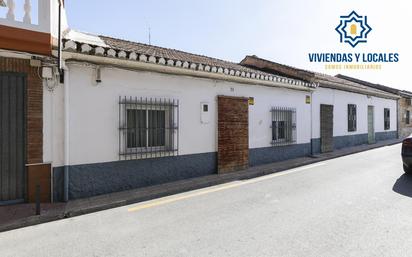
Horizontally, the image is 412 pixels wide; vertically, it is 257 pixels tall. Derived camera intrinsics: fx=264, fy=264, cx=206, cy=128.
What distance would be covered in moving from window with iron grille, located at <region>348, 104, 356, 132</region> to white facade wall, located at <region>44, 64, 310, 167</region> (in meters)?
8.88

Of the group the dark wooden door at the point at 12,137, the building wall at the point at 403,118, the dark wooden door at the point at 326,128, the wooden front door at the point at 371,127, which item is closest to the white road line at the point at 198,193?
the dark wooden door at the point at 12,137

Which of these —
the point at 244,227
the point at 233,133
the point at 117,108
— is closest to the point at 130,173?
the point at 117,108

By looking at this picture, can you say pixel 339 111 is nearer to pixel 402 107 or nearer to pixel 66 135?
pixel 402 107

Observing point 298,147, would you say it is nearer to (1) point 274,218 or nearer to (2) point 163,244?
(1) point 274,218

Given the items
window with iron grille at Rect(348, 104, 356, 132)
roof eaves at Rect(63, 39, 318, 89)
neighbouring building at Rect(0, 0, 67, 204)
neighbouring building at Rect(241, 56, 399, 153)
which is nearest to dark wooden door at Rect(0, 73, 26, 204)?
neighbouring building at Rect(0, 0, 67, 204)

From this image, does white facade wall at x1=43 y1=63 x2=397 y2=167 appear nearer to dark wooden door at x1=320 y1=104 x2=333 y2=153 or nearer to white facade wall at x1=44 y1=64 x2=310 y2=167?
white facade wall at x1=44 y1=64 x2=310 y2=167

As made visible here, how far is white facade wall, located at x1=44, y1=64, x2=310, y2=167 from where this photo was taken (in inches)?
211

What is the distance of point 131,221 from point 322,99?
11.1 metres

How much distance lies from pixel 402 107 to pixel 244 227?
Answer: 24.2 meters

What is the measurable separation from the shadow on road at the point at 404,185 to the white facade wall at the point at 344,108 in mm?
4826

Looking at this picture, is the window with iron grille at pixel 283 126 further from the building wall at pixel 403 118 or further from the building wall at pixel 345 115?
the building wall at pixel 403 118

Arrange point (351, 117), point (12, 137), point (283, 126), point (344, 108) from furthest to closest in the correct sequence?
point (351, 117)
point (344, 108)
point (283, 126)
point (12, 137)

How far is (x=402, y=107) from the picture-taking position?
22.1m

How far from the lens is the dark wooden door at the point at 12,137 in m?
4.96
